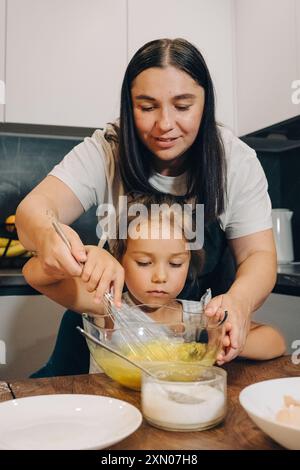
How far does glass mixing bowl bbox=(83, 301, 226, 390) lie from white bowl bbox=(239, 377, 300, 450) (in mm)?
114

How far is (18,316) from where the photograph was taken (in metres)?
1.96

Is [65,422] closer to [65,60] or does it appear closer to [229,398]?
[229,398]

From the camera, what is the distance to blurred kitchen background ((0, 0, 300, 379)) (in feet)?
6.53

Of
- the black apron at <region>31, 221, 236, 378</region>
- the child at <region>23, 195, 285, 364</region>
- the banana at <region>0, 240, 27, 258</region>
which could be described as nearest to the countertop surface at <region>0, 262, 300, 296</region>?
the banana at <region>0, 240, 27, 258</region>

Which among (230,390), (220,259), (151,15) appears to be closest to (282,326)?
(220,259)

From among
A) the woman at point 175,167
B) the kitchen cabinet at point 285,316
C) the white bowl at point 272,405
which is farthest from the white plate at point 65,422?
the kitchen cabinet at point 285,316

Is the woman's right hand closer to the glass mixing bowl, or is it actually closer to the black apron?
the glass mixing bowl

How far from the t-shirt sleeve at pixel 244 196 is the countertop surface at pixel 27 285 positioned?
0.60 m

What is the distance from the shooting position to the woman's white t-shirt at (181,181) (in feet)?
4.07

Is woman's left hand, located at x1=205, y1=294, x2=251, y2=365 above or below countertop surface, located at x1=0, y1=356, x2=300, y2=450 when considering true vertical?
above

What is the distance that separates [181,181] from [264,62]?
1175mm

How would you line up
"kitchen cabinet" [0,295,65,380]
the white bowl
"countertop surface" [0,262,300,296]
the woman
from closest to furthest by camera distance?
the white bowl → the woman → "countertop surface" [0,262,300,296] → "kitchen cabinet" [0,295,65,380]

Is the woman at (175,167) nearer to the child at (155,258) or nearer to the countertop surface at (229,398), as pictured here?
the child at (155,258)

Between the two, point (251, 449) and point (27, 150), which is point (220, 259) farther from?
point (27, 150)
